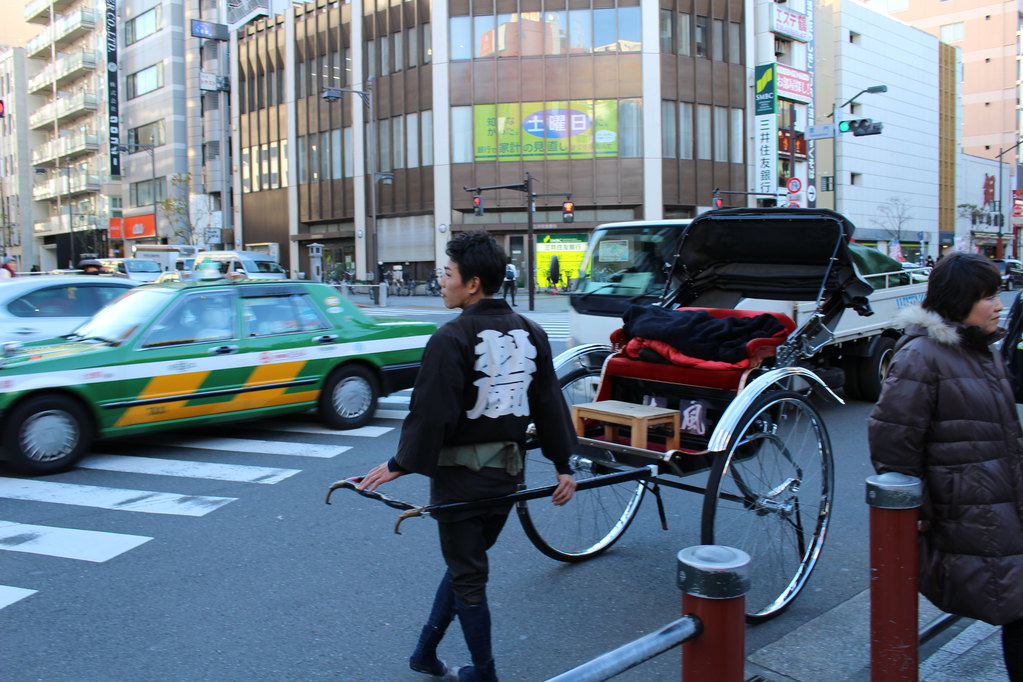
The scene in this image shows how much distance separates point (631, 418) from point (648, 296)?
522 centimetres

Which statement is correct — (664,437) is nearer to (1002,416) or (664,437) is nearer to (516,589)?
(516,589)

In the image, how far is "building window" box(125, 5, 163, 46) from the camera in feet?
184

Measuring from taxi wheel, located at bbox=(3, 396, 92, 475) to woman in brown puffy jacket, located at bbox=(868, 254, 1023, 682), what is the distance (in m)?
6.16

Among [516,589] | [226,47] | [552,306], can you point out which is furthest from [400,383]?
[226,47]

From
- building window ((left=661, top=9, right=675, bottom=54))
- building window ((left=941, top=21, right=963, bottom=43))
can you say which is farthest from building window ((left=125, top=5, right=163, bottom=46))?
building window ((left=941, top=21, right=963, bottom=43))

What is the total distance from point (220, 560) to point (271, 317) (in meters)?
3.62

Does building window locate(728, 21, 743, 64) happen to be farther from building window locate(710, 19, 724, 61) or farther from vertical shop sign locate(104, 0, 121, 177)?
vertical shop sign locate(104, 0, 121, 177)

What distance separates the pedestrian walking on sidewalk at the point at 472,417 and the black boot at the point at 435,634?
0.12 m

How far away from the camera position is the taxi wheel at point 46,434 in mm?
6293

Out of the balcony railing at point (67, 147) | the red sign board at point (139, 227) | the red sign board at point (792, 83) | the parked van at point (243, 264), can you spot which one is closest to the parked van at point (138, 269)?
the parked van at point (243, 264)

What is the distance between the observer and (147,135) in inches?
2286

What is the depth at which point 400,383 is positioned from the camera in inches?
342

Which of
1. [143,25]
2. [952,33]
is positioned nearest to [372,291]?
[143,25]

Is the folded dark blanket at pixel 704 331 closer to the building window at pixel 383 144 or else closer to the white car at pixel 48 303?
the white car at pixel 48 303
